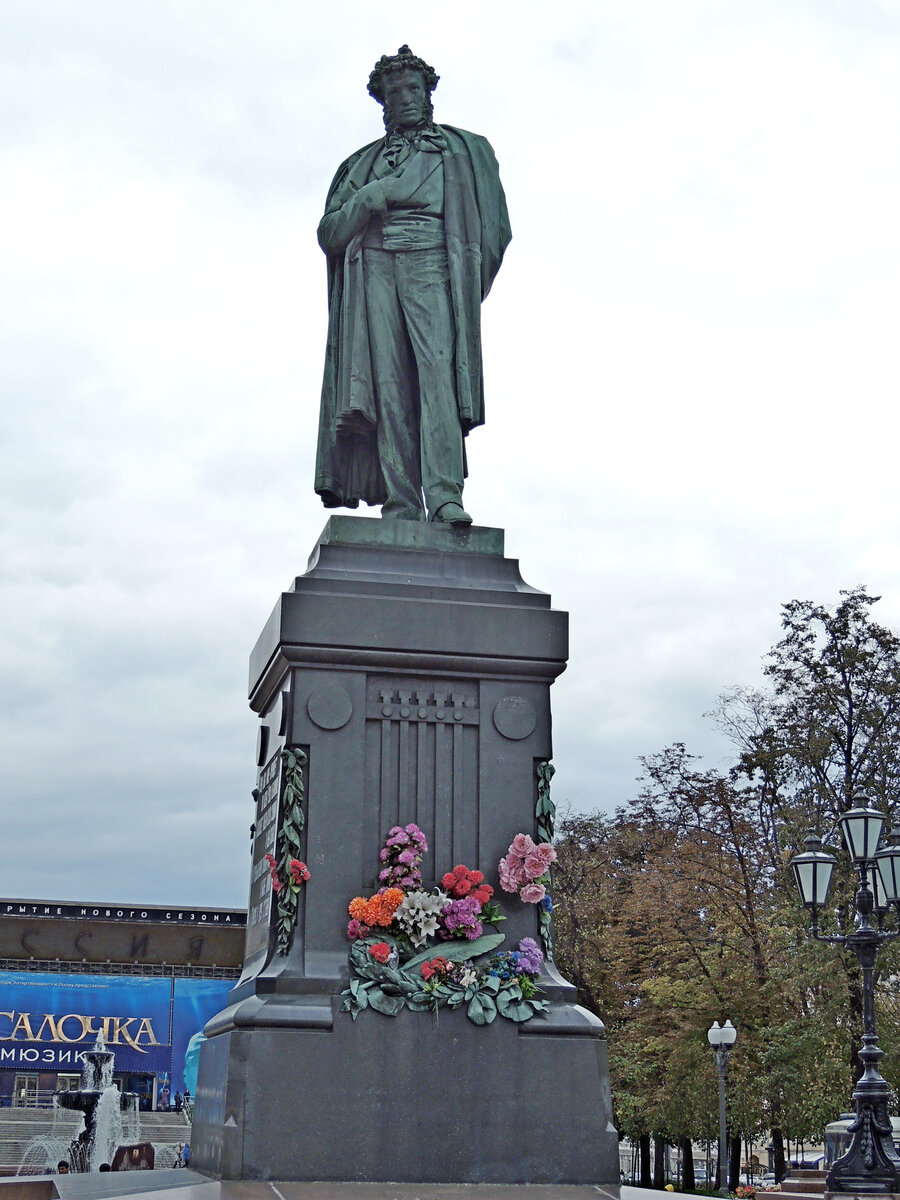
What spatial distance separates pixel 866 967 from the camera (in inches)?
622

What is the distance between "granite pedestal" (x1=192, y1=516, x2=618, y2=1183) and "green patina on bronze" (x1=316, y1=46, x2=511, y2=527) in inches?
24.9

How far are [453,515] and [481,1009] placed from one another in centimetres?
290

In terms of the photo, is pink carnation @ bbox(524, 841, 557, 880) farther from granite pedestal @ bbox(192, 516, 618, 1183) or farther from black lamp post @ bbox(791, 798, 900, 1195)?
black lamp post @ bbox(791, 798, 900, 1195)

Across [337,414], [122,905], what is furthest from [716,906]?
[122,905]

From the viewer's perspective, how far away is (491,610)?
813 cm

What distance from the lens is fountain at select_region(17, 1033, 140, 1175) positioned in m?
25.6

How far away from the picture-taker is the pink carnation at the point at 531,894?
7.72m

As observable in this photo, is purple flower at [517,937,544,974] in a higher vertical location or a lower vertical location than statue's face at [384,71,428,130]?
lower

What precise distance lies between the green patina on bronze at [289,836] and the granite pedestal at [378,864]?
5 cm

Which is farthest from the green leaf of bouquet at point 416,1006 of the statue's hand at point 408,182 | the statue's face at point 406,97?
the statue's face at point 406,97

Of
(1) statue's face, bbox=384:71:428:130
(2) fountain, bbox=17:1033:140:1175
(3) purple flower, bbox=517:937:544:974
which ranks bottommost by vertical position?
(2) fountain, bbox=17:1033:140:1175

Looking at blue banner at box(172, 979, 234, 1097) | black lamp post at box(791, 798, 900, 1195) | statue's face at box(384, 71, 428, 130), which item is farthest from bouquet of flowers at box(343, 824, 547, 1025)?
blue banner at box(172, 979, 234, 1097)

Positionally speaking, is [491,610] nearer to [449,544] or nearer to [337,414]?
[449,544]

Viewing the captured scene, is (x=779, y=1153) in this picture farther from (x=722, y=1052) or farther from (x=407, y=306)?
(x=407, y=306)
